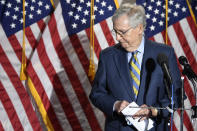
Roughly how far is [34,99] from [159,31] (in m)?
1.22

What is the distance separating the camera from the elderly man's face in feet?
5.88

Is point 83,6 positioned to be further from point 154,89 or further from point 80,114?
point 154,89

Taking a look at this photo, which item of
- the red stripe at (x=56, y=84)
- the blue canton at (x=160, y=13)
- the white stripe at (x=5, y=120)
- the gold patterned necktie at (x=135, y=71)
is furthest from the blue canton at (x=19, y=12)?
the gold patterned necktie at (x=135, y=71)

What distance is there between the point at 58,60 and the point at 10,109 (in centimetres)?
62

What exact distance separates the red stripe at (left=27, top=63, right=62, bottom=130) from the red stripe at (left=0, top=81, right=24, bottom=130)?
0.29 metres

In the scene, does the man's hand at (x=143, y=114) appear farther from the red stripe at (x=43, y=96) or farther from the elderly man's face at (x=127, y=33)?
the red stripe at (x=43, y=96)

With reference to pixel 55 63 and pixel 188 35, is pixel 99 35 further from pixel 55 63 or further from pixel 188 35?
pixel 188 35

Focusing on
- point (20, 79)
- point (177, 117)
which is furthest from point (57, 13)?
point (177, 117)

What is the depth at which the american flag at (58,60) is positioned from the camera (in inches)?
115

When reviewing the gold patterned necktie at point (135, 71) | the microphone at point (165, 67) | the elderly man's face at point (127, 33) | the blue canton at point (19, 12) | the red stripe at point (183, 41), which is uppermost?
the blue canton at point (19, 12)

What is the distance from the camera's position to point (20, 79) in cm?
301

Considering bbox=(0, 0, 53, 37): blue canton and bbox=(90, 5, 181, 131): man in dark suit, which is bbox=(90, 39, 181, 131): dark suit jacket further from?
bbox=(0, 0, 53, 37): blue canton

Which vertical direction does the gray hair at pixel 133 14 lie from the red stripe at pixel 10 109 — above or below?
above

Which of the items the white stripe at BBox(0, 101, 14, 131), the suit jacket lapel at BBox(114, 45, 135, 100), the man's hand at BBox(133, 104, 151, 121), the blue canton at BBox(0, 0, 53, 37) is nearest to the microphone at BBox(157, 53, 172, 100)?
the man's hand at BBox(133, 104, 151, 121)
